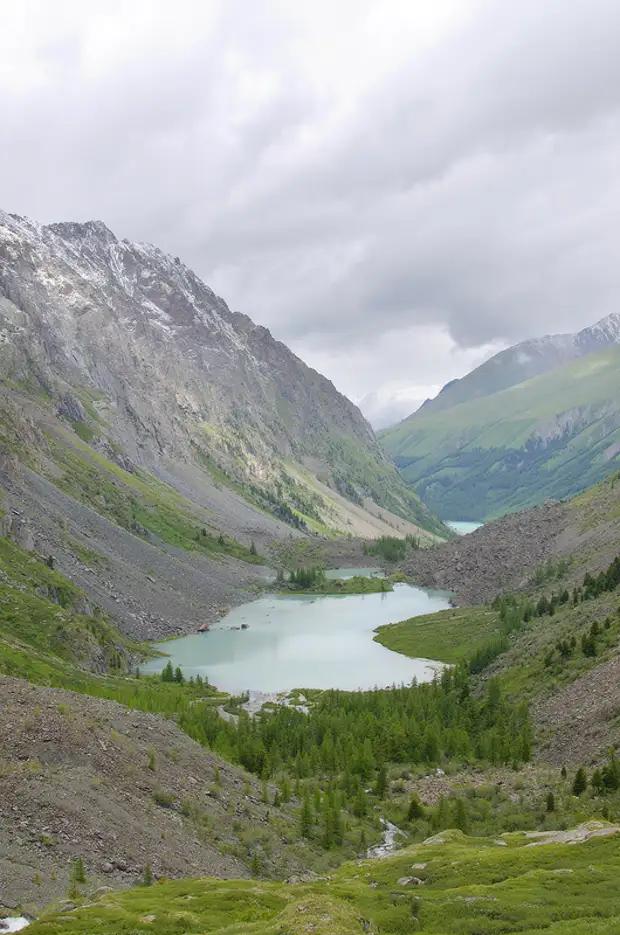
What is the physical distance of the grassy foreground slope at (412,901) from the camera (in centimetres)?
2038

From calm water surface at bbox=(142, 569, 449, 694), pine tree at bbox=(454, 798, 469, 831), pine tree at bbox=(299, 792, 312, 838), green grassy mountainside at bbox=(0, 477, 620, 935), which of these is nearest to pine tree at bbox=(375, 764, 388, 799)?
green grassy mountainside at bbox=(0, 477, 620, 935)

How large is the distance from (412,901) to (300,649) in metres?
111

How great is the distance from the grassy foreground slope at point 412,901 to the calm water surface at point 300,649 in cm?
7642

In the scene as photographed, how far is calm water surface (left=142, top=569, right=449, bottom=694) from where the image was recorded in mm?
110188

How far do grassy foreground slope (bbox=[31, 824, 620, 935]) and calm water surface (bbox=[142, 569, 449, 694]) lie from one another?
251 ft

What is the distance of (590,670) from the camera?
65000 millimetres

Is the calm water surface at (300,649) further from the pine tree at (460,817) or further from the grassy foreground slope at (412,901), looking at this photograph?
the grassy foreground slope at (412,901)

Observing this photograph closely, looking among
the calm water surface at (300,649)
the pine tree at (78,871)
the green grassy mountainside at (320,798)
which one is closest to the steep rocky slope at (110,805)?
the green grassy mountainside at (320,798)

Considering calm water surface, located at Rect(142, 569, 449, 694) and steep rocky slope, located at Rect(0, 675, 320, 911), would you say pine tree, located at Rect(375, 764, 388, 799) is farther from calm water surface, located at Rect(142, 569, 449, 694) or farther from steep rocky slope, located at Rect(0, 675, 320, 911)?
calm water surface, located at Rect(142, 569, 449, 694)

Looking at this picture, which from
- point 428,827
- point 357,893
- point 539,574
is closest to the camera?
point 357,893

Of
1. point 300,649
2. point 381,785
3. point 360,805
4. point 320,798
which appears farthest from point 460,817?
point 300,649

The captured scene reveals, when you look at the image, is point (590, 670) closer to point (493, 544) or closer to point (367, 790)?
point (367, 790)

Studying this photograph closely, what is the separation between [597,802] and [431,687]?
47.6 meters

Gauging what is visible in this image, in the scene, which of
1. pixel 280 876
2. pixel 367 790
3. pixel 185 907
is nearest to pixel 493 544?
pixel 367 790
